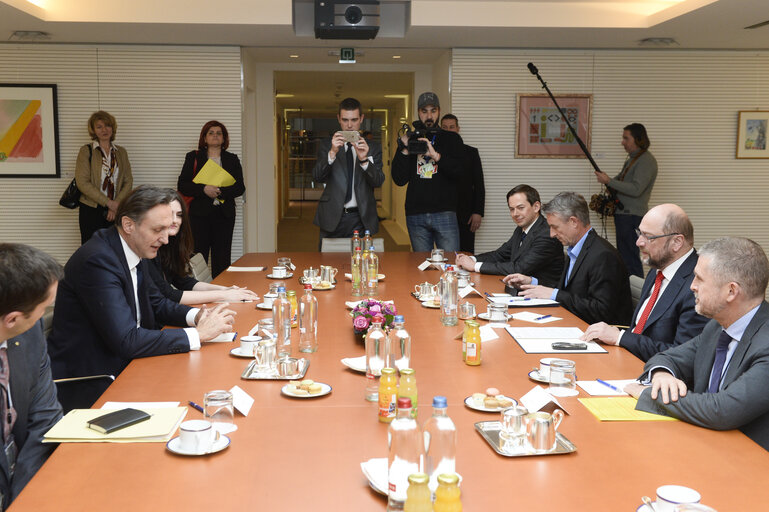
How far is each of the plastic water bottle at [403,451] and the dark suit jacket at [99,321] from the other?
1.46m

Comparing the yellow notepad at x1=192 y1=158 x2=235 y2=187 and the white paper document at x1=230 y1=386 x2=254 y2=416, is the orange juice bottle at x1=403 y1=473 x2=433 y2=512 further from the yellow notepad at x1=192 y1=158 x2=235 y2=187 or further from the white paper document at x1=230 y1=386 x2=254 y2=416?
the yellow notepad at x1=192 y1=158 x2=235 y2=187

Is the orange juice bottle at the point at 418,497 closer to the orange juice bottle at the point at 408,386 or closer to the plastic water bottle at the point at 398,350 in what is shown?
the orange juice bottle at the point at 408,386

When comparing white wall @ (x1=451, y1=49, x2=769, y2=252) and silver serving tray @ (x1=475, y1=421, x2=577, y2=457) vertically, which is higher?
white wall @ (x1=451, y1=49, x2=769, y2=252)

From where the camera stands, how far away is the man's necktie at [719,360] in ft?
7.74

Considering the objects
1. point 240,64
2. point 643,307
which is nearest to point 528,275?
point 643,307

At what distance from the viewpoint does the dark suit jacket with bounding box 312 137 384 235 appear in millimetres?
5656

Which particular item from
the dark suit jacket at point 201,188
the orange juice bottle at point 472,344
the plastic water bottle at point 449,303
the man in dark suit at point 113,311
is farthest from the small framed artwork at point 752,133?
the man in dark suit at point 113,311

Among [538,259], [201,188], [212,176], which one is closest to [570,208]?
[538,259]

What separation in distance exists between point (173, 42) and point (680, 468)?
7137 millimetres

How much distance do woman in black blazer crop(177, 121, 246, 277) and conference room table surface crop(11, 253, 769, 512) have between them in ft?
14.2

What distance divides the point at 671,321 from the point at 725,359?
2.35 feet

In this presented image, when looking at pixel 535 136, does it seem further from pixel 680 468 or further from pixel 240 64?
pixel 680 468

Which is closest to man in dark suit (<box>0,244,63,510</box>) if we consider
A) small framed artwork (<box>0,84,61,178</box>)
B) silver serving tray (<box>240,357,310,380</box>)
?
silver serving tray (<box>240,357,310,380</box>)

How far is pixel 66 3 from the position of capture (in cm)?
669
